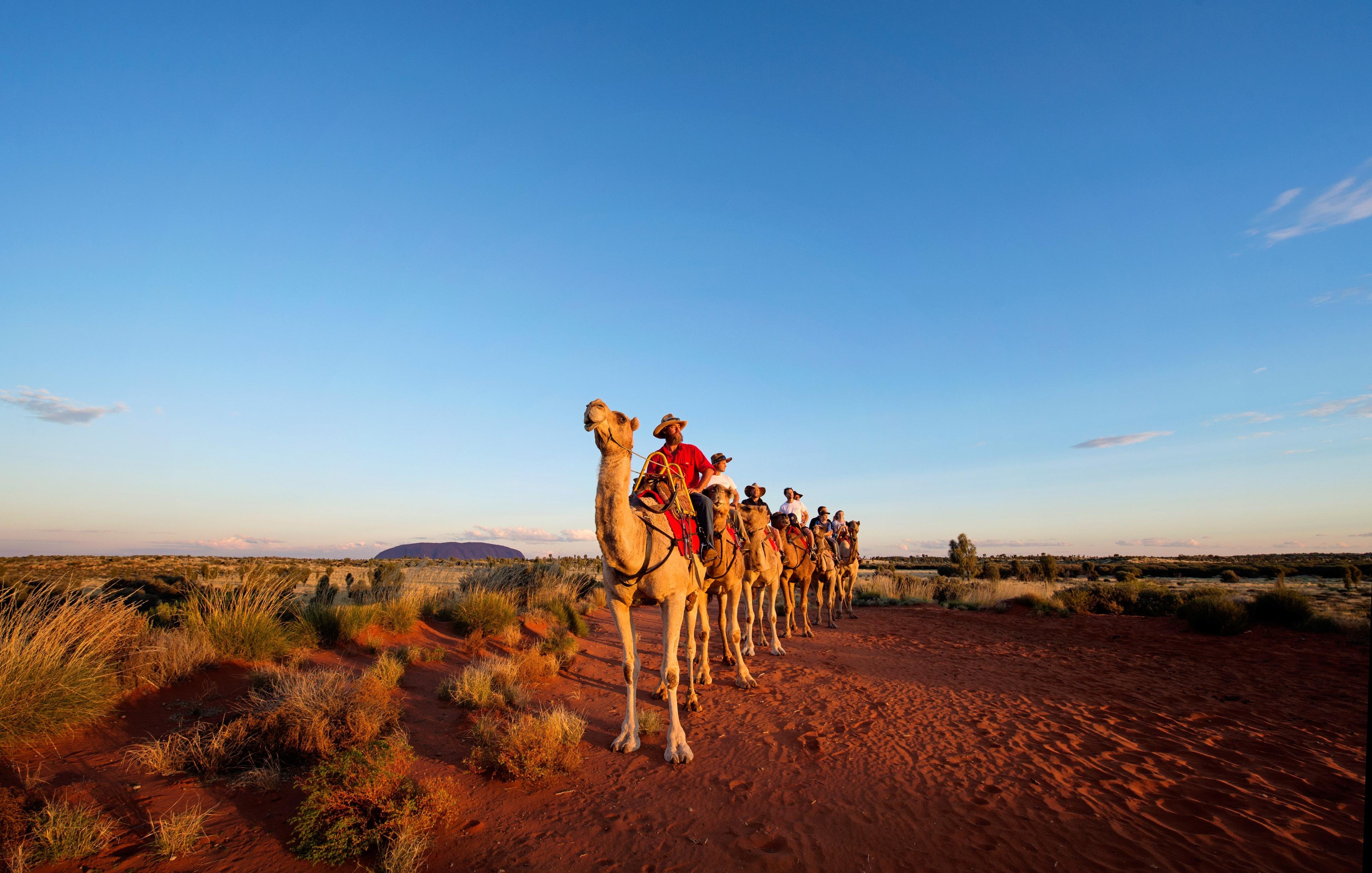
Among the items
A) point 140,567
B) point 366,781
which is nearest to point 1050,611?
point 366,781

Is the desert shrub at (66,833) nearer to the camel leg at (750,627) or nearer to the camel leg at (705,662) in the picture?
the camel leg at (705,662)

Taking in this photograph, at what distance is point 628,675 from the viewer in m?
6.94

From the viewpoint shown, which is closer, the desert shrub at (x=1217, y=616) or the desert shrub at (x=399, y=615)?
the desert shrub at (x=399, y=615)

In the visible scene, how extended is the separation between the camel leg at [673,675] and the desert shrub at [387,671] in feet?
14.7

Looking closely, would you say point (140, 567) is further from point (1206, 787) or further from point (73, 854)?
point (1206, 787)

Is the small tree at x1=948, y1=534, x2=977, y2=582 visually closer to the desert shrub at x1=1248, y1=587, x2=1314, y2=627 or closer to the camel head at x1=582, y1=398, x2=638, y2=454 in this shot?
the desert shrub at x1=1248, y1=587, x2=1314, y2=627

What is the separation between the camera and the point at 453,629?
1372 cm

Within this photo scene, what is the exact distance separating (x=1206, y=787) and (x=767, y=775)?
174 inches

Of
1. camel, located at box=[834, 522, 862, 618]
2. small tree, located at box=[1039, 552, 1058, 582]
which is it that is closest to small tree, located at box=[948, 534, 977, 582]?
small tree, located at box=[1039, 552, 1058, 582]

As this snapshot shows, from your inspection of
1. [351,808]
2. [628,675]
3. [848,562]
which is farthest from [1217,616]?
[351,808]

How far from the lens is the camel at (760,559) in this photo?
11.1 metres

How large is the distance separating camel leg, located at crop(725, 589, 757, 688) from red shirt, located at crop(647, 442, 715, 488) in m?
2.56

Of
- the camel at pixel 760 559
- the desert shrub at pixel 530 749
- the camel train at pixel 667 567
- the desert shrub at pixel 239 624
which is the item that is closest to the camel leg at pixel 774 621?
the camel at pixel 760 559

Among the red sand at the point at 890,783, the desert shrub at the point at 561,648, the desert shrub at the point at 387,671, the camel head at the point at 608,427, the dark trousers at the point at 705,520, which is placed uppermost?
the camel head at the point at 608,427
